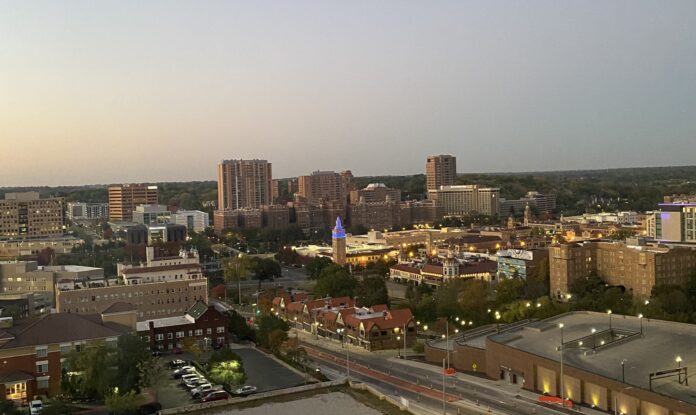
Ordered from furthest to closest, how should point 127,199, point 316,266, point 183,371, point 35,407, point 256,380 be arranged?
point 127,199 → point 316,266 → point 183,371 → point 256,380 → point 35,407

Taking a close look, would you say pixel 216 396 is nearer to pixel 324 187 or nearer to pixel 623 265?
pixel 623 265

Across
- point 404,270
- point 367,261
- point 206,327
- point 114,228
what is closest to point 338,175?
point 114,228

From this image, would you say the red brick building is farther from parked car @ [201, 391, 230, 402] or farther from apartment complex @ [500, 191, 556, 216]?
apartment complex @ [500, 191, 556, 216]

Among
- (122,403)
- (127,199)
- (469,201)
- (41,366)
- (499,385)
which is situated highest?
(127,199)

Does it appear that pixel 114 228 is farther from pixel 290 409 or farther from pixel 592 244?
pixel 290 409

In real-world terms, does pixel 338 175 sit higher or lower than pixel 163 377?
higher

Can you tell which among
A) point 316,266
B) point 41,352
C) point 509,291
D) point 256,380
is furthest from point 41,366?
point 316,266

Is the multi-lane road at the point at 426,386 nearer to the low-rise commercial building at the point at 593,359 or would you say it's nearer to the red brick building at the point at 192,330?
the low-rise commercial building at the point at 593,359
